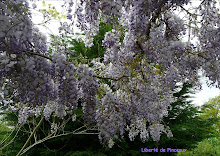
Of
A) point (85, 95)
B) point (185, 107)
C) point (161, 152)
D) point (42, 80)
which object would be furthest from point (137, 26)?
point (185, 107)

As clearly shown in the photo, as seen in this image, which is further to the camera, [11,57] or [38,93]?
[38,93]

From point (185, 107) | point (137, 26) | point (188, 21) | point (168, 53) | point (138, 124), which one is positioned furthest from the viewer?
point (185, 107)

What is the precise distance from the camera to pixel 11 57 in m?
1.23

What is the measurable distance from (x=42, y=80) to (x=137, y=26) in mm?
895

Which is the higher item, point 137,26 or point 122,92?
point 137,26

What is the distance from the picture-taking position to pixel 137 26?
168 cm

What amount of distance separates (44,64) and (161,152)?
18.9 feet

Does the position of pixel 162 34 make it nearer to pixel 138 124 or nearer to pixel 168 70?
pixel 168 70

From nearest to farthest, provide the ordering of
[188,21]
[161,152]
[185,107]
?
[188,21], [161,152], [185,107]

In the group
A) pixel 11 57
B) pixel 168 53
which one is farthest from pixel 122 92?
pixel 11 57

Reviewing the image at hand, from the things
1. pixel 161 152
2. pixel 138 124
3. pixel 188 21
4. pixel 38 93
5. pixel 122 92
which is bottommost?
pixel 161 152

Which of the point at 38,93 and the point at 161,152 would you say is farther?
the point at 161,152

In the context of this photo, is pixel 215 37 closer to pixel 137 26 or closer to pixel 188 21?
pixel 188 21

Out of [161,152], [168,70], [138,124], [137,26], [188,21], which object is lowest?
[161,152]
